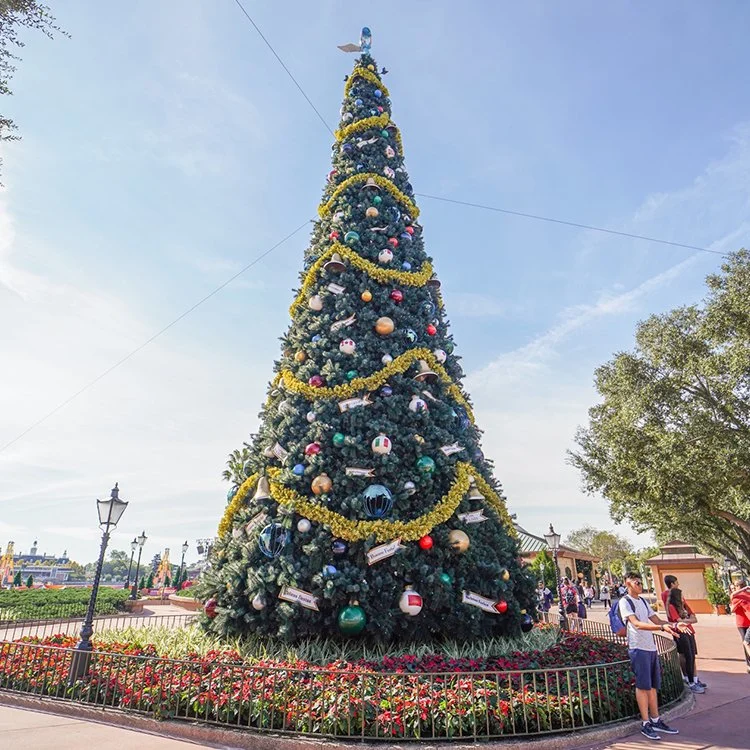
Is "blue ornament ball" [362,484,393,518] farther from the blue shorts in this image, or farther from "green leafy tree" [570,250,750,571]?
"green leafy tree" [570,250,750,571]

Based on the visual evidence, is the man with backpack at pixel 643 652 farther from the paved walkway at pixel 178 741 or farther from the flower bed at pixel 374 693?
the flower bed at pixel 374 693

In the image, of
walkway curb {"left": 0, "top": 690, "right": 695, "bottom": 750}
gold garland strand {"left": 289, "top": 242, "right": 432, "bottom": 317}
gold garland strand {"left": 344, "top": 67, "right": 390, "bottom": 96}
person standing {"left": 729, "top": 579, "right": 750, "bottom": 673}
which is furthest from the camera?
gold garland strand {"left": 344, "top": 67, "right": 390, "bottom": 96}

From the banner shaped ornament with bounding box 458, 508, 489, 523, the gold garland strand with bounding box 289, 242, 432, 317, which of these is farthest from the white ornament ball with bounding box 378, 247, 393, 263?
the banner shaped ornament with bounding box 458, 508, 489, 523

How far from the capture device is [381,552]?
7.16m

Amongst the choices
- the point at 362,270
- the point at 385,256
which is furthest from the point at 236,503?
the point at 385,256

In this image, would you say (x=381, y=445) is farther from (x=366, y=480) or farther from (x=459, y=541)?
(x=459, y=541)

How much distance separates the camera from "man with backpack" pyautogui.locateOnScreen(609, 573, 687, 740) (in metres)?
5.58

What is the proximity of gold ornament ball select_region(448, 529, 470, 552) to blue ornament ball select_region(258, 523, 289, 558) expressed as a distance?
8.09 feet

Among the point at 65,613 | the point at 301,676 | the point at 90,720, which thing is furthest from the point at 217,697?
the point at 65,613

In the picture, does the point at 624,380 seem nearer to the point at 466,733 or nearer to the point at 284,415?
the point at 284,415

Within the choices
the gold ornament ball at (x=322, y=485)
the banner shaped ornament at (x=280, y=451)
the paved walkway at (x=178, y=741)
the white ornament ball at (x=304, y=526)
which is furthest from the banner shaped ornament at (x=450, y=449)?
the paved walkway at (x=178, y=741)

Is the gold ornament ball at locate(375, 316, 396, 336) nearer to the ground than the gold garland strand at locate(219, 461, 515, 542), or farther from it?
farther from it

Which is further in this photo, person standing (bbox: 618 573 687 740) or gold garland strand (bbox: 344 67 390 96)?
gold garland strand (bbox: 344 67 390 96)

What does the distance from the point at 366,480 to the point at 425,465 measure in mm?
966
